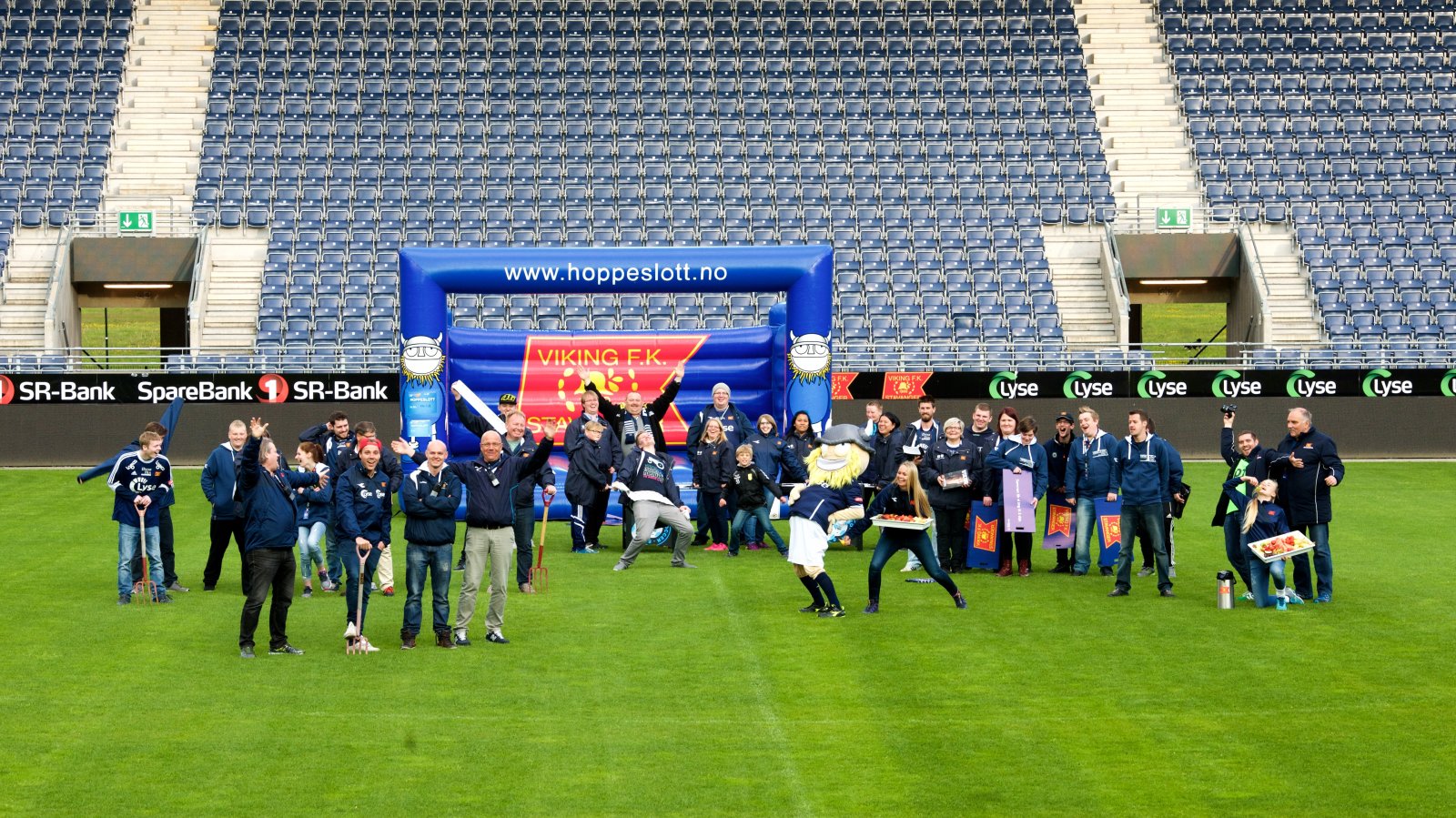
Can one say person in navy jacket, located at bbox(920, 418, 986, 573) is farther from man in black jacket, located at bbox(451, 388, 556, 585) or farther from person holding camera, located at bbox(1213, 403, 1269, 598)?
man in black jacket, located at bbox(451, 388, 556, 585)

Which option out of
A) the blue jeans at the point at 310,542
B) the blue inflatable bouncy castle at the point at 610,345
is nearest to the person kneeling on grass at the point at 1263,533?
the blue inflatable bouncy castle at the point at 610,345

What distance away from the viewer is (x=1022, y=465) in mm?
16719

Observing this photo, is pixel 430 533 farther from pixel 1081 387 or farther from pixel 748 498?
pixel 1081 387

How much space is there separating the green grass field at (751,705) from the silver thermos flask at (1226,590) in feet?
0.89

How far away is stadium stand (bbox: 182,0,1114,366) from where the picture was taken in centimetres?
3312

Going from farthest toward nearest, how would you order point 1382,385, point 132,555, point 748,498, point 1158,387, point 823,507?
point 1382,385 < point 1158,387 < point 748,498 < point 132,555 < point 823,507

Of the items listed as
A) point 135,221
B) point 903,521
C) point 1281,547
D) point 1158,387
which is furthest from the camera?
point 135,221

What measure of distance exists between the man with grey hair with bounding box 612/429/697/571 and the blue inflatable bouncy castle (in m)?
3.73

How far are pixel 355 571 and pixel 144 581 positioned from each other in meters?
2.80

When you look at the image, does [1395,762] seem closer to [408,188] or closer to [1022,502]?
[1022,502]

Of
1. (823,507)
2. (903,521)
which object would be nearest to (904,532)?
(903,521)

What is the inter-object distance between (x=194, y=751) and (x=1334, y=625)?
9.15m

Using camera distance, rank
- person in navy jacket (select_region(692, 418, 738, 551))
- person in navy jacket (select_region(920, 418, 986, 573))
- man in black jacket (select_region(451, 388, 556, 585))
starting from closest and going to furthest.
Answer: man in black jacket (select_region(451, 388, 556, 585)) < person in navy jacket (select_region(920, 418, 986, 573)) < person in navy jacket (select_region(692, 418, 738, 551))

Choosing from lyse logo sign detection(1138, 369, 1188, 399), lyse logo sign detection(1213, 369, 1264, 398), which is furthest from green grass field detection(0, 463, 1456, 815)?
lyse logo sign detection(1213, 369, 1264, 398)
